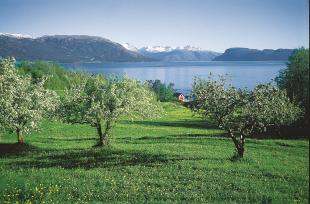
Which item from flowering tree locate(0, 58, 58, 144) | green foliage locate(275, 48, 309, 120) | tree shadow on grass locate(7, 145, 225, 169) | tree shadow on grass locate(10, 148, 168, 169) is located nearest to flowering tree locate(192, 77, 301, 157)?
tree shadow on grass locate(7, 145, 225, 169)

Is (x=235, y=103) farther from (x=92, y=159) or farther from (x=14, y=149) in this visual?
(x=14, y=149)

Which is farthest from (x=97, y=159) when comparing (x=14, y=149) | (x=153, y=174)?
(x=14, y=149)

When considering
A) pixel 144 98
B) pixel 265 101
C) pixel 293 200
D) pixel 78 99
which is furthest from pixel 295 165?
pixel 78 99

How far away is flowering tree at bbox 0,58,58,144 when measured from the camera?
3712cm

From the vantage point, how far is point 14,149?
38844 millimetres

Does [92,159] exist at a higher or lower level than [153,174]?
lower

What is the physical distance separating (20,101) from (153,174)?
18775mm

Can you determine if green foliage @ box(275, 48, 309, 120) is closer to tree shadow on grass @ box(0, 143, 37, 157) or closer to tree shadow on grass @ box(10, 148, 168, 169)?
tree shadow on grass @ box(10, 148, 168, 169)

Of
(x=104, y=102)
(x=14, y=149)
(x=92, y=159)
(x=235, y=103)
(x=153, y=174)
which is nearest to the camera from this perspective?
(x=153, y=174)

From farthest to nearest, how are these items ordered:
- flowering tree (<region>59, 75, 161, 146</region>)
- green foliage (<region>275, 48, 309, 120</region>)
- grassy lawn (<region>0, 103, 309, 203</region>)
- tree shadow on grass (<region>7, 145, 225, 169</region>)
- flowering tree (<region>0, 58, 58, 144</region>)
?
green foliage (<region>275, 48, 309, 120</region>) → flowering tree (<region>0, 58, 58, 144</region>) → flowering tree (<region>59, 75, 161, 146</region>) → tree shadow on grass (<region>7, 145, 225, 169</region>) → grassy lawn (<region>0, 103, 309, 203</region>)

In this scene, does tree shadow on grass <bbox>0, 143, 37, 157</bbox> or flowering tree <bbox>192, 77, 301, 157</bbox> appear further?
tree shadow on grass <bbox>0, 143, 37, 157</bbox>

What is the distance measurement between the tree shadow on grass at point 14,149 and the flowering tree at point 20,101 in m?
1.27

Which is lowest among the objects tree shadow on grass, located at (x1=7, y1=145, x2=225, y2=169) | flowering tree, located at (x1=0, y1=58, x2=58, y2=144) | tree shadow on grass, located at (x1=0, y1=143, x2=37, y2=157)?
tree shadow on grass, located at (x1=0, y1=143, x2=37, y2=157)

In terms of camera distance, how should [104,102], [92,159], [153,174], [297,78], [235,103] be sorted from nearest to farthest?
[153,174] < [235,103] < [92,159] < [104,102] < [297,78]
